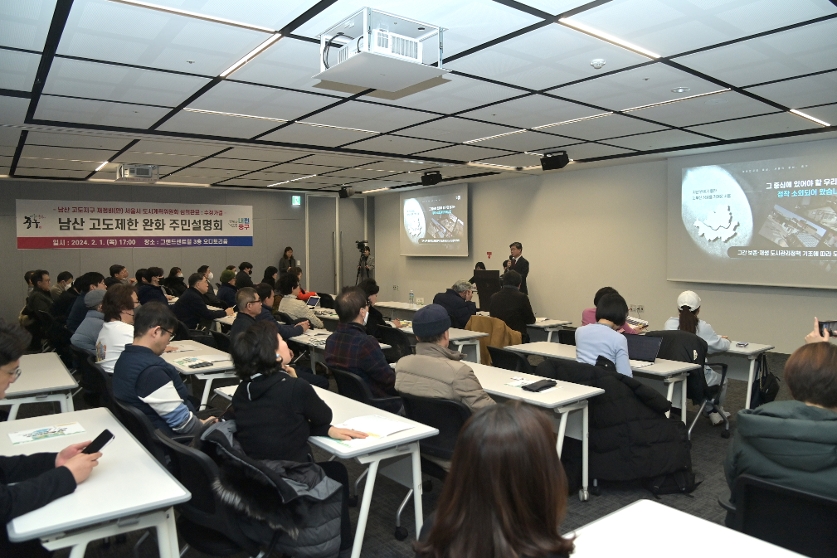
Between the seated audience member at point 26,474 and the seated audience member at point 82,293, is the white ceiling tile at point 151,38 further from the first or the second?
the seated audience member at point 82,293

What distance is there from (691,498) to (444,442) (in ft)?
5.52

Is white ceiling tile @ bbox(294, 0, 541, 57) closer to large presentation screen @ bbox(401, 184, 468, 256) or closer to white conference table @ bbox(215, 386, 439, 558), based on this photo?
white conference table @ bbox(215, 386, 439, 558)

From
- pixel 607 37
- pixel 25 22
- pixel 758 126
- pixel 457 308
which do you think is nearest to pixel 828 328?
pixel 607 37

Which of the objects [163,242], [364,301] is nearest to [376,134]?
[364,301]

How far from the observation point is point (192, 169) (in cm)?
951

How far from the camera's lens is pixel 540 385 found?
Answer: 3.37 meters

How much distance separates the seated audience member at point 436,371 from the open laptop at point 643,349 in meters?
1.75

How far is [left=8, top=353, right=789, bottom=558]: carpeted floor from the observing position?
9.63ft

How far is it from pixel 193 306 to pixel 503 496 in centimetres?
640

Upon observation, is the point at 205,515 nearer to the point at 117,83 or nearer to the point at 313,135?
the point at 117,83

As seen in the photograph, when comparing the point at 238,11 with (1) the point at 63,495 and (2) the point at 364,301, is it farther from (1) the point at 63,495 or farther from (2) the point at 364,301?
(1) the point at 63,495

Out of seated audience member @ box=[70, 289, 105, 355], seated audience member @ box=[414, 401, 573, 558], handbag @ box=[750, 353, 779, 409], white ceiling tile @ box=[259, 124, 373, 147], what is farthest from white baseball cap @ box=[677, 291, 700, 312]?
seated audience member @ box=[70, 289, 105, 355]

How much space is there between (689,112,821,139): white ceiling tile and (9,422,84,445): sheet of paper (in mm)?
6595

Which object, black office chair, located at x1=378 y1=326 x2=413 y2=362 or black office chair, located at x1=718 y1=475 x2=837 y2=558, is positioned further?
black office chair, located at x1=378 y1=326 x2=413 y2=362
